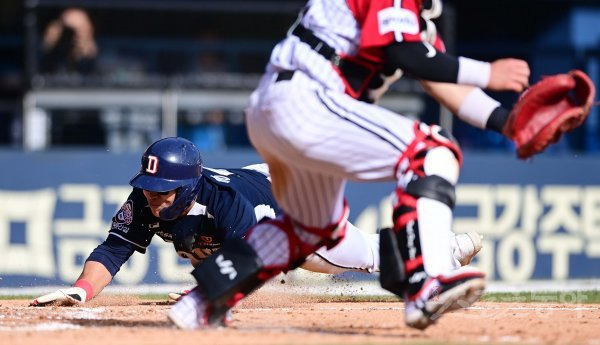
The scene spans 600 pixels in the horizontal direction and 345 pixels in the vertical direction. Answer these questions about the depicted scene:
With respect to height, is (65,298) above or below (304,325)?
below

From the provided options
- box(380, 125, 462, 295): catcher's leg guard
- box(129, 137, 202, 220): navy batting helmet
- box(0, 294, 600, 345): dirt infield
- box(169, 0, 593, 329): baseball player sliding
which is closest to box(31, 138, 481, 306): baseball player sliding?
box(129, 137, 202, 220): navy batting helmet

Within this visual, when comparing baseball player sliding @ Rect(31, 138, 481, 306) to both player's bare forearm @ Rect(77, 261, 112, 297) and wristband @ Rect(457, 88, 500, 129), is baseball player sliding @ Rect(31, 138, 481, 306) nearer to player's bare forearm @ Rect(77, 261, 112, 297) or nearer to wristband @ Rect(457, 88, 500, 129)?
player's bare forearm @ Rect(77, 261, 112, 297)

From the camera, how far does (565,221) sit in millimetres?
11797

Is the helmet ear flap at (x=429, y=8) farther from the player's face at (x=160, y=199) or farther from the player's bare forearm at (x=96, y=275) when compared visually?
the player's bare forearm at (x=96, y=275)

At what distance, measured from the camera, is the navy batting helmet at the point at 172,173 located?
21.6 feet

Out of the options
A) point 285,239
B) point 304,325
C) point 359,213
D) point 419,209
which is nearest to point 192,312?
point 285,239

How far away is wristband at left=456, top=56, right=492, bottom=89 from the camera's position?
4652mm

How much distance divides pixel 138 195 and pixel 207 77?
241 inches

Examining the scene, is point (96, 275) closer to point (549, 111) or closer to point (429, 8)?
point (429, 8)

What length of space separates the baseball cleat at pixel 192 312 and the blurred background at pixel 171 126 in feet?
17.9

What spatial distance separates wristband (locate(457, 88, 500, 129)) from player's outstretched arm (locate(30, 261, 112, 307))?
297 cm

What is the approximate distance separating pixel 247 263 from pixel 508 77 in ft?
4.84

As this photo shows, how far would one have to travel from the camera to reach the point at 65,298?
687 centimetres

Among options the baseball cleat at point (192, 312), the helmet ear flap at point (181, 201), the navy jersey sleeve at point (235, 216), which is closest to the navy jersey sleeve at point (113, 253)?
the helmet ear flap at point (181, 201)
